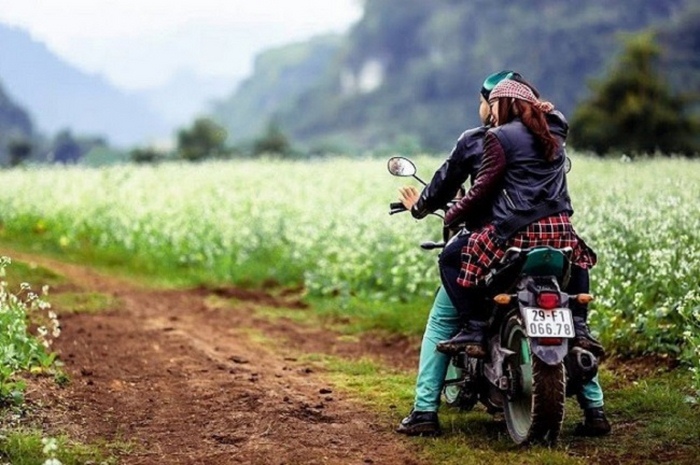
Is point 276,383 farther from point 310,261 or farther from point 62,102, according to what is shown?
→ point 62,102

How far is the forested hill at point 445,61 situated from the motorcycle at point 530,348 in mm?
90626

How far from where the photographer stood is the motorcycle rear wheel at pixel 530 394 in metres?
5.62

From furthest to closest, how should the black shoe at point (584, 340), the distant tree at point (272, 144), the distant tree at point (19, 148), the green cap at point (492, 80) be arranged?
the distant tree at point (19, 148)
the distant tree at point (272, 144)
the green cap at point (492, 80)
the black shoe at point (584, 340)

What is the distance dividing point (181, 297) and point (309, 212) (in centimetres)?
315

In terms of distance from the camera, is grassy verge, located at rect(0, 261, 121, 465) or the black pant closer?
grassy verge, located at rect(0, 261, 121, 465)

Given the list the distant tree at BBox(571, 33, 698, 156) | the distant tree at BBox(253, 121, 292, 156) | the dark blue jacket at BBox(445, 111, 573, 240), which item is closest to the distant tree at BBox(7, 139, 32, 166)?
the distant tree at BBox(253, 121, 292, 156)

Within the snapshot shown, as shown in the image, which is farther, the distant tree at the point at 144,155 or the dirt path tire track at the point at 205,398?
the distant tree at the point at 144,155

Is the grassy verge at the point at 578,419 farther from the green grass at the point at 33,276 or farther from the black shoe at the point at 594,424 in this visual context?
the green grass at the point at 33,276

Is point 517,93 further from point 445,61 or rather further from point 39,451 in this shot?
point 445,61

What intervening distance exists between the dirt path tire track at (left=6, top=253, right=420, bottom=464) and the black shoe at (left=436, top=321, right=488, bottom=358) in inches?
25.5

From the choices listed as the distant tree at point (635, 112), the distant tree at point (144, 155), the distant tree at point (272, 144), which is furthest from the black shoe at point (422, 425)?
the distant tree at point (272, 144)

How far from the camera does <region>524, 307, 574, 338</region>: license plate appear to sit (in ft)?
18.4

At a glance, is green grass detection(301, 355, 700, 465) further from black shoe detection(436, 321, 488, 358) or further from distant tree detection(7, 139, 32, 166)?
distant tree detection(7, 139, 32, 166)

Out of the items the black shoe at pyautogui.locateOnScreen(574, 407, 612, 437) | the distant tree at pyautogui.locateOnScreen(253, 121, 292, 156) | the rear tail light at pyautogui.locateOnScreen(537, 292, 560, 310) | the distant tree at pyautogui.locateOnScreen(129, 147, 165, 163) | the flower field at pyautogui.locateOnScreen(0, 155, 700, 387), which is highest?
the distant tree at pyautogui.locateOnScreen(253, 121, 292, 156)
